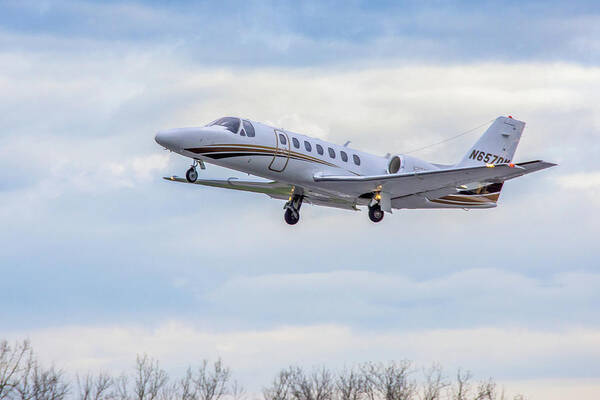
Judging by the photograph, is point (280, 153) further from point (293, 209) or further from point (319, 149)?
point (293, 209)

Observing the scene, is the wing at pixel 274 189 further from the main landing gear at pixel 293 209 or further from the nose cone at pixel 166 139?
the nose cone at pixel 166 139

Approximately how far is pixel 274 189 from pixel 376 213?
4400mm

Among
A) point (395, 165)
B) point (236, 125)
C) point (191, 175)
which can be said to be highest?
point (395, 165)

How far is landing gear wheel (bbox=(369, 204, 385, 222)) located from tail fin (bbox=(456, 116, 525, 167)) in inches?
237

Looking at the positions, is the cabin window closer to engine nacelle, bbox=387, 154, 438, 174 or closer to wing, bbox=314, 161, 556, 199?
wing, bbox=314, 161, 556, 199

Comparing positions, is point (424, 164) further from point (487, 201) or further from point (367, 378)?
point (367, 378)

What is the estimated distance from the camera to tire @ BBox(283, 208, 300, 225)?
4459 centimetres

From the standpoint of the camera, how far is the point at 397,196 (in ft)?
144

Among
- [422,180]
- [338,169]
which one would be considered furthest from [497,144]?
[338,169]

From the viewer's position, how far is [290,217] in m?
44.6

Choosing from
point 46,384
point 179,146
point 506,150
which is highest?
point 506,150

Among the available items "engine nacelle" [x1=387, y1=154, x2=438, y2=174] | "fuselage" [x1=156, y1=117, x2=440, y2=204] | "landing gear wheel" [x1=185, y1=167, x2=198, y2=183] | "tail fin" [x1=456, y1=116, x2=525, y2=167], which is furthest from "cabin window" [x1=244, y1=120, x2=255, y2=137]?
"tail fin" [x1=456, y1=116, x2=525, y2=167]

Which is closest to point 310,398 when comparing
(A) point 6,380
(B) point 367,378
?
(B) point 367,378

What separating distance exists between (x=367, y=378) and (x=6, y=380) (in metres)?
15.0
